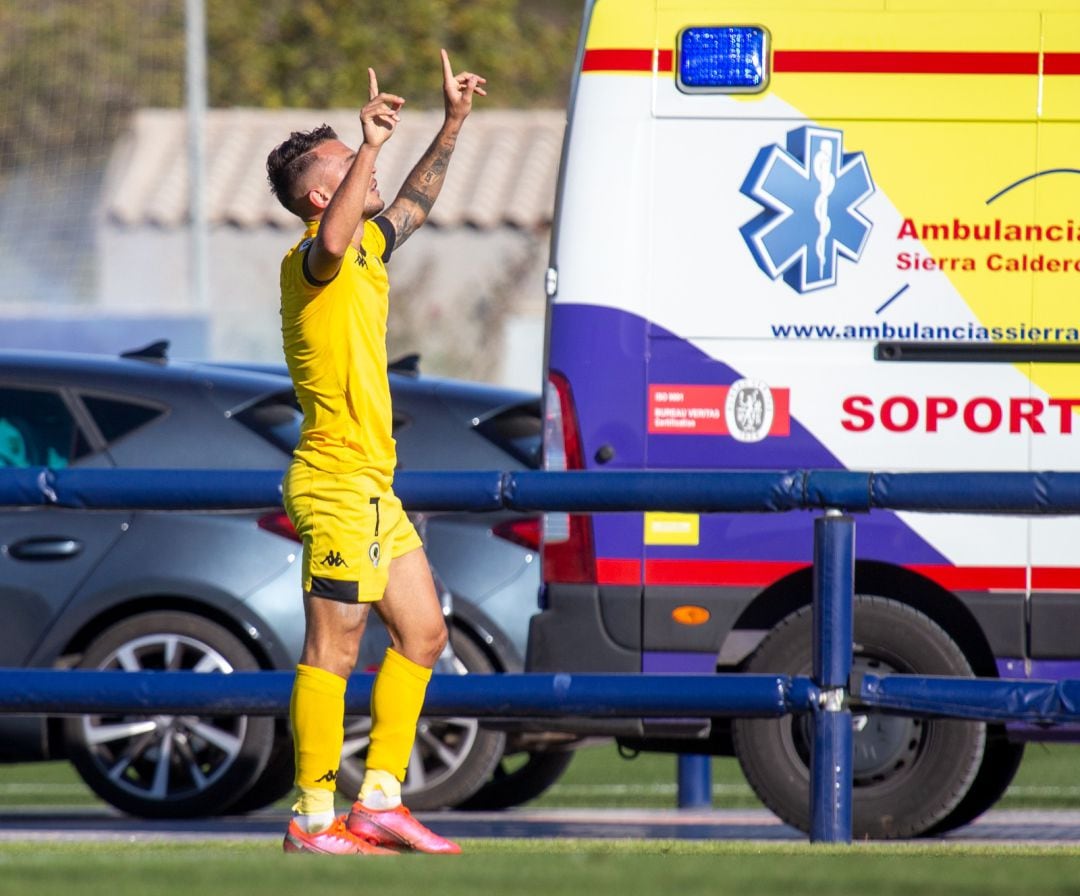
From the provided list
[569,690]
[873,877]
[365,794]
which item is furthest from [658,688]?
[873,877]

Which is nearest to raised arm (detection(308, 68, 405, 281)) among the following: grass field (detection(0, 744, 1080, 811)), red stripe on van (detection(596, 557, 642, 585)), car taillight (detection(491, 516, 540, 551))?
red stripe on van (detection(596, 557, 642, 585))

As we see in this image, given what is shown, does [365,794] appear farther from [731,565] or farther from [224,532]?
[224,532]

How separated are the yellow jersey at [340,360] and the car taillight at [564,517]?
1.30m

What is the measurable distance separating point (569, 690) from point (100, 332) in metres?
14.0

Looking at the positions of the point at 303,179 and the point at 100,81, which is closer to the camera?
the point at 303,179

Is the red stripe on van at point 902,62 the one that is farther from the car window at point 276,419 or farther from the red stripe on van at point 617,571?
the car window at point 276,419

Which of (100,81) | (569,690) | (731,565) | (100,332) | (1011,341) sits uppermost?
(100,81)

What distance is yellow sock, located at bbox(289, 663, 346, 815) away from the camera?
5262mm

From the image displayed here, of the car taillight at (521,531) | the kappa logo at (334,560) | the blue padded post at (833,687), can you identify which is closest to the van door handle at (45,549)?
the car taillight at (521,531)

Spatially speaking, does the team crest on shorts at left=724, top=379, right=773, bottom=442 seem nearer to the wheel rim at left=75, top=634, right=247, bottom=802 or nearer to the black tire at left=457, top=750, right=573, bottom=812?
the wheel rim at left=75, top=634, right=247, bottom=802

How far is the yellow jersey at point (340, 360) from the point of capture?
17.1ft

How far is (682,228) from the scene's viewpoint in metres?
6.52

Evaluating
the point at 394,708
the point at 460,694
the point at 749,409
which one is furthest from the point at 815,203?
the point at 394,708

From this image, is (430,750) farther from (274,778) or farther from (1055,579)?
(1055,579)
